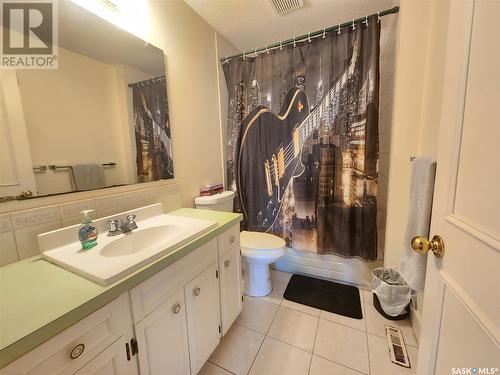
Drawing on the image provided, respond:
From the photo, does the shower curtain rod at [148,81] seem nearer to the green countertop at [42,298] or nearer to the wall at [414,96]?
the green countertop at [42,298]

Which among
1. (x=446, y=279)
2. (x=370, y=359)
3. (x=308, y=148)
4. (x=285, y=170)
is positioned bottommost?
(x=370, y=359)

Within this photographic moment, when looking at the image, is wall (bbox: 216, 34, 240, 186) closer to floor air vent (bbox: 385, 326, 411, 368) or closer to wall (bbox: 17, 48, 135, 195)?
wall (bbox: 17, 48, 135, 195)

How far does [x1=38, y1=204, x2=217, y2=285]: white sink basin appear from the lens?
71 centimetres

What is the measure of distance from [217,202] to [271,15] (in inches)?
60.4

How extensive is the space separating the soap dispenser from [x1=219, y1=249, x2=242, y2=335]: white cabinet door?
0.62 metres

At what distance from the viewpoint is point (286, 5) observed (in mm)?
1524

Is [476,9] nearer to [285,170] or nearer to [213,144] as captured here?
[285,170]

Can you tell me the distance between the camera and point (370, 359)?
48.2 inches

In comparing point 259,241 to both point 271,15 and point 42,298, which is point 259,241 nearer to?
point 42,298

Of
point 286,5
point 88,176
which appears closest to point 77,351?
point 88,176

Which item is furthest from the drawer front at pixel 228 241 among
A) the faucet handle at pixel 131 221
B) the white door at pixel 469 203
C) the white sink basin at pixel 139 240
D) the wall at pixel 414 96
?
the wall at pixel 414 96

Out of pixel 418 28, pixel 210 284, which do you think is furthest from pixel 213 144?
pixel 418 28

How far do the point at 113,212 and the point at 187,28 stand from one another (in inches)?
57.0

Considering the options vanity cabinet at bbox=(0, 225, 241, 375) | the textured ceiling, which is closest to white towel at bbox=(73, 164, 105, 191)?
vanity cabinet at bbox=(0, 225, 241, 375)
